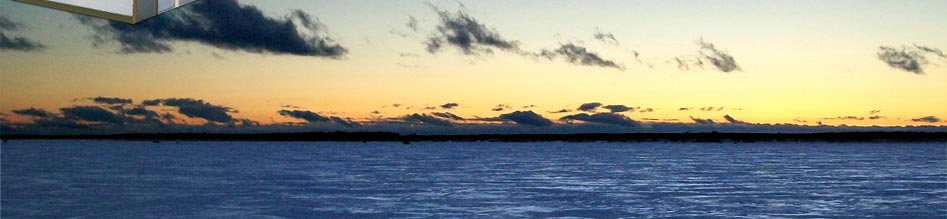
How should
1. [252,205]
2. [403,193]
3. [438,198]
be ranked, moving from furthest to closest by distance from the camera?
1. [403,193]
2. [438,198]
3. [252,205]

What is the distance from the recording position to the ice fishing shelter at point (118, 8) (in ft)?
3.96

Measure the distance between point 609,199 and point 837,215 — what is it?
5128mm

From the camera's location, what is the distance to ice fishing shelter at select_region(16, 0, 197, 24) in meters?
1.21

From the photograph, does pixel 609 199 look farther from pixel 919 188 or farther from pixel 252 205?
pixel 919 188

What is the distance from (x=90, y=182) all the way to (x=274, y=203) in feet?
37.1

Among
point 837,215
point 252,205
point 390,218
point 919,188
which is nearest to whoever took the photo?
point 390,218

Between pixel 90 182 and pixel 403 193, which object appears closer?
pixel 403 193

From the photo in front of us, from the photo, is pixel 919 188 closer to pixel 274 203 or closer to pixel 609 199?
pixel 609 199

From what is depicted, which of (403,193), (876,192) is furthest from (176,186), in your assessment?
(876,192)

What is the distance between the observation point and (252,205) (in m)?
19.9

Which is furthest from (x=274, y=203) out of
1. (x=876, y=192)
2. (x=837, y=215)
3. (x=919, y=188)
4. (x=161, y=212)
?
(x=919, y=188)

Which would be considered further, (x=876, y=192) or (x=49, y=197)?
(x=876, y=192)

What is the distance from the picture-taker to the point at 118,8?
121 centimetres

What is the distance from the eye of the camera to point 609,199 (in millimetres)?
21094
